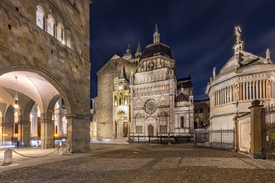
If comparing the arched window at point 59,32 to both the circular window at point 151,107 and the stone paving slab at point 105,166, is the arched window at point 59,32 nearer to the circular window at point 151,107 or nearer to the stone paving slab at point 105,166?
the stone paving slab at point 105,166

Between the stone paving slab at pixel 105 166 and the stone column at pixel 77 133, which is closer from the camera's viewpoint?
the stone paving slab at pixel 105 166

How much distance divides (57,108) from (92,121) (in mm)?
11169

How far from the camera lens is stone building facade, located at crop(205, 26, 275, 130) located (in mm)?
18141

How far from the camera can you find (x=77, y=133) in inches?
506

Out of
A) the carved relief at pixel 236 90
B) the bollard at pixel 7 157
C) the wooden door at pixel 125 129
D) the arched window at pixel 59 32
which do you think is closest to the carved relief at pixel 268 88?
the carved relief at pixel 236 90

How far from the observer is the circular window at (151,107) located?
113 ft

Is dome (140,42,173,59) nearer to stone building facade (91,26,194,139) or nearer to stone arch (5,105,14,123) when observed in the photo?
stone building facade (91,26,194,139)

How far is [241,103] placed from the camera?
751 inches

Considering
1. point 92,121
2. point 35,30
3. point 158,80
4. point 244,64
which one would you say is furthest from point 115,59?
point 35,30

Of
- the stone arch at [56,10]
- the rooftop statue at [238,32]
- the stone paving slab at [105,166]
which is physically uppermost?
the rooftop statue at [238,32]

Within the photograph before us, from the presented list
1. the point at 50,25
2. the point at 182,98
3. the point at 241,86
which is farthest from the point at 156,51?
the point at 50,25

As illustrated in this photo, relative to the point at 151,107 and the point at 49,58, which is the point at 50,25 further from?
the point at 151,107

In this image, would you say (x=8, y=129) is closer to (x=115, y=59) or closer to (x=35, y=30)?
(x=35, y=30)

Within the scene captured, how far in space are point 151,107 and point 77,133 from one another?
23186 millimetres
